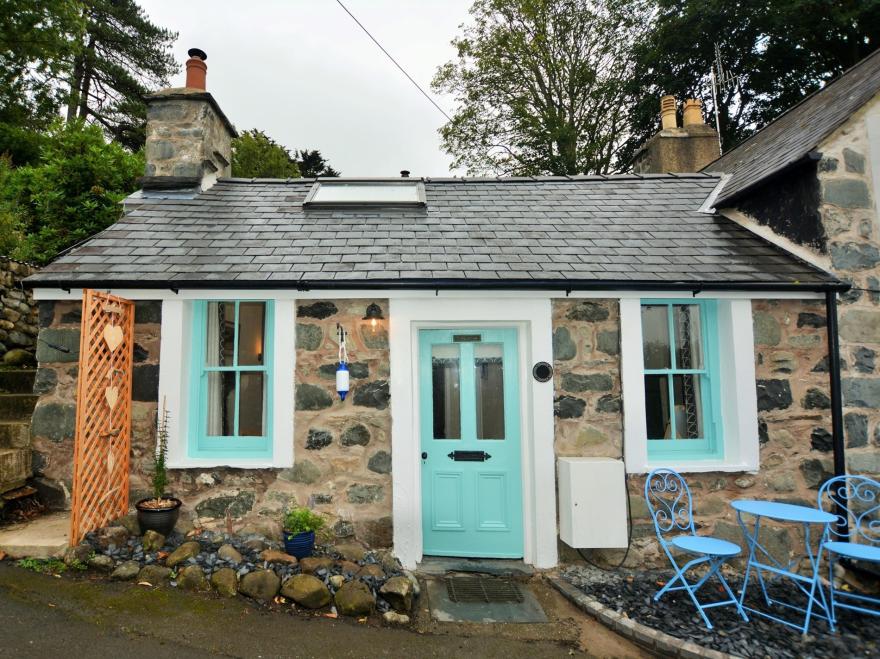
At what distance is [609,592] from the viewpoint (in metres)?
3.92

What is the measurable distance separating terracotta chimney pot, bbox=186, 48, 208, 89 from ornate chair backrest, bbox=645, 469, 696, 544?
24.7 ft

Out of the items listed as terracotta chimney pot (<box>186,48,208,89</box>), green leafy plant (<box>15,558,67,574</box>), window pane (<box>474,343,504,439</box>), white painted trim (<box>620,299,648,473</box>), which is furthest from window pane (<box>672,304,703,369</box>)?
terracotta chimney pot (<box>186,48,208,89</box>)

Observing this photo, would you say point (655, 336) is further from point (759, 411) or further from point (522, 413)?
point (522, 413)

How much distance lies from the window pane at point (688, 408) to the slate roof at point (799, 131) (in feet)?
8.17

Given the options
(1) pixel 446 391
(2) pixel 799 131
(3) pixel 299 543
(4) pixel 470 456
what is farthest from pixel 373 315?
(2) pixel 799 131

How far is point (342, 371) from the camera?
171 inches

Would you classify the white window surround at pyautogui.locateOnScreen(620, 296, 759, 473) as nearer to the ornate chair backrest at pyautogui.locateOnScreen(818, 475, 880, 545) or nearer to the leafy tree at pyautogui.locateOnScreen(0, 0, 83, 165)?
the ornate chair backrest at pyautogui.locateOnScreen(818, 475, 880, 545)

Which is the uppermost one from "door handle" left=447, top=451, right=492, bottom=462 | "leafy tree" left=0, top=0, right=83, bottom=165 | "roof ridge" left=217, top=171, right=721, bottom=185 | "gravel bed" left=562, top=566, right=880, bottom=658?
"leafy tree" left=0, top=0, right=83, bottom=165

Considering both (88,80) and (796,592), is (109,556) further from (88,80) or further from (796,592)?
(88,80)

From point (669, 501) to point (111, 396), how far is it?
208 inches

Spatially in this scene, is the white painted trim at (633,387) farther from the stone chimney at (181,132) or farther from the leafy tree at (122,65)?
the leafy tree at (122,65)

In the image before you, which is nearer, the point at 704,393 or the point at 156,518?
the point at 156,518

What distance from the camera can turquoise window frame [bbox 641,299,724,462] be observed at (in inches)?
185

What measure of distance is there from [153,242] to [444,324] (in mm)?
3374
